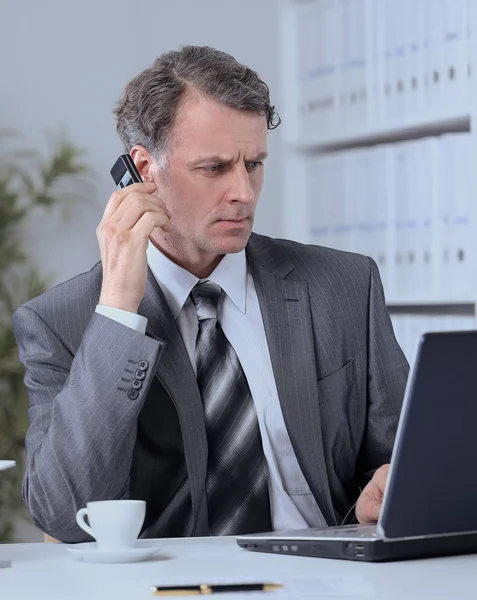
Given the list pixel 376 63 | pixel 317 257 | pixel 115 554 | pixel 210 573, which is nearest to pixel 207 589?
pixel 210 573

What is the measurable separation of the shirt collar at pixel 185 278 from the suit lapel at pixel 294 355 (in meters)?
0.04

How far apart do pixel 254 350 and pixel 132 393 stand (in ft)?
1.05

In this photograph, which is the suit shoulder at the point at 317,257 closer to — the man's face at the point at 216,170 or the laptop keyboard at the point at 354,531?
the man's face at the point at 216,170

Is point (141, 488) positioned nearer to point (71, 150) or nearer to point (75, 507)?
point (75, 507)

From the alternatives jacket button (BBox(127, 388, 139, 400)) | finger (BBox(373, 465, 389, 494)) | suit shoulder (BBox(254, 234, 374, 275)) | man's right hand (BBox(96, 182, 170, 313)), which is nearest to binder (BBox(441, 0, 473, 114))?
suit shoulder (BBox(254, 234, 374, 275))

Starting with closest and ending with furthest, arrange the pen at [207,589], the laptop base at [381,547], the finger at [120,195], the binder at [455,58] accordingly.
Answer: the pen at [207,589] → the laptop base at [381,547] → the finger at [120,195] → the binder at [455,58]

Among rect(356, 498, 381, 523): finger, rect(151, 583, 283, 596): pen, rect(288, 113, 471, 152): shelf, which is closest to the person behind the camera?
rect(151, 583, 283, 596): pen

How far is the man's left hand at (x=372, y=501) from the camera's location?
60.2 inches

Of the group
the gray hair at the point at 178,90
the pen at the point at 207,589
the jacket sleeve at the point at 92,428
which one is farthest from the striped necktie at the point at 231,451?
the pen at the point at 207,589

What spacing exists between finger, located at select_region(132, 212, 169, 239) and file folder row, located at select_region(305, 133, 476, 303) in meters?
1.04

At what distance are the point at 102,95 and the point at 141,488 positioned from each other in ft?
6.54

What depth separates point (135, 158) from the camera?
1920 millimetres

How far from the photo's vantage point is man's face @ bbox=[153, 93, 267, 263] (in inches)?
69.6

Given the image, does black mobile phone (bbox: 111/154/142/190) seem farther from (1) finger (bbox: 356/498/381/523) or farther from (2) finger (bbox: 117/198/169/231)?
(1) finger (bbox: 356/498/381/523)
